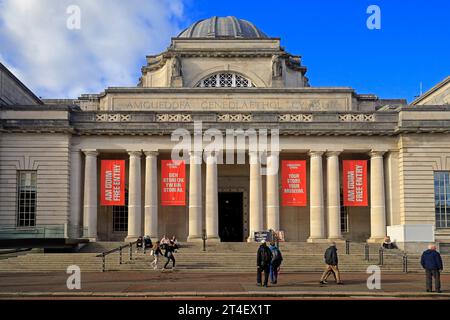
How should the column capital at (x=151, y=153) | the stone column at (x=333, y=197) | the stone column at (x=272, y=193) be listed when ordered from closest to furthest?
the stone column at (x=272, y=193) < the stone column at (x=333, y=197) < the column capital at (x=151, y=153)

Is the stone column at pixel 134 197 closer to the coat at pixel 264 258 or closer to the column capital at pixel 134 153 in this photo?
the column capital at pixel 134 153

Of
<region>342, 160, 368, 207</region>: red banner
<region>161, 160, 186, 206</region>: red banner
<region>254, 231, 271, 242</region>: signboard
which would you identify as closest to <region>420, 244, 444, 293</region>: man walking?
<region>254, 231, 271, 242</region>: signboard

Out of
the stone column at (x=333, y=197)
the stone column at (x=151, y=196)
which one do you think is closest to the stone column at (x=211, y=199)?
the stone column at (x=151, y=196)

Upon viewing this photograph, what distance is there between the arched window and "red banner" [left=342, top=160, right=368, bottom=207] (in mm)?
12095

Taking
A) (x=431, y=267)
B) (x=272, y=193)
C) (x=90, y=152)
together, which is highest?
(x=90, y=152)

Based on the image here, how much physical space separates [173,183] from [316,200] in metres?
9.52

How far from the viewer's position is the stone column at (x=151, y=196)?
1607 inches

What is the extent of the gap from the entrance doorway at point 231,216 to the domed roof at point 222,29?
15.3 meters

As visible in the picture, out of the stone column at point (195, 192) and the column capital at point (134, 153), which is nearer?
the stone column at point (195, 192)

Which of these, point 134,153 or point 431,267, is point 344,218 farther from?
A: point 431,267

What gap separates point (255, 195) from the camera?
41.1 metres

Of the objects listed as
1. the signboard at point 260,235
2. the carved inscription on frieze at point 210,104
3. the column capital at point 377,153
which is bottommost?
the signboard at point 260,235

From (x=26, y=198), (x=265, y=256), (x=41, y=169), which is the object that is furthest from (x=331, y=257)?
(x=26, y=198)
